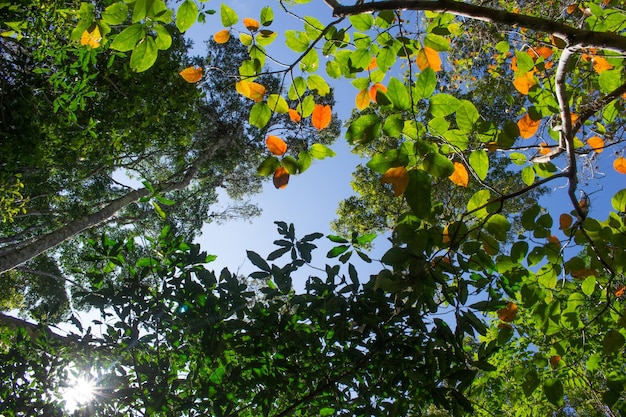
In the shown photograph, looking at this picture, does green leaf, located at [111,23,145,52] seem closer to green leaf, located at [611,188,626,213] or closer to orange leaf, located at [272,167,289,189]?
orange leaf, located at [272,167,289,189]

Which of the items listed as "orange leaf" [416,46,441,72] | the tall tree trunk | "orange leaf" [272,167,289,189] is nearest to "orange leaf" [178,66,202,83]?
"orange leaf" [272,167,289,189]

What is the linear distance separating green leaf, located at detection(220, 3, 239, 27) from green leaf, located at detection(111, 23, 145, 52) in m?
0.56

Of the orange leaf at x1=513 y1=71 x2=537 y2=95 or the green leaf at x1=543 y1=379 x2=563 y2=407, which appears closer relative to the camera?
the green leaf at x1=543 y1=379 x2=563 y2=407

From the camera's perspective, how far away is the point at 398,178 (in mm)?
1344

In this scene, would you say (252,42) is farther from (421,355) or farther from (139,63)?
(421,355)

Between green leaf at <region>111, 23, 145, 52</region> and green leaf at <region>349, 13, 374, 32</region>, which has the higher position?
green leaf at <region>349, 13, 374, 32</region>

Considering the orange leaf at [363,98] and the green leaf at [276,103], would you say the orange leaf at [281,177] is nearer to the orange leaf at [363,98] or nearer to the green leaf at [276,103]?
the green leaf at [276,103]

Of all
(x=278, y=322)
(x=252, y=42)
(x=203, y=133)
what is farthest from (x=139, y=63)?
(x=203, y=133)

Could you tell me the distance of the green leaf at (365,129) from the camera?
1346 mm

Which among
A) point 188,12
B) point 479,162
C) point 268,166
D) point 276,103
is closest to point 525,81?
point 479,162

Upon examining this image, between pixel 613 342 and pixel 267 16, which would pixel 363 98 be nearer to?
pixel 267 16

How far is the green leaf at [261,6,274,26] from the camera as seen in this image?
1.69m

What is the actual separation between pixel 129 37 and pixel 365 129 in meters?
0.84

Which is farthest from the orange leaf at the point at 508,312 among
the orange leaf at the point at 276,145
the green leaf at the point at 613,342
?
the orange leaf at the point at 276,145
